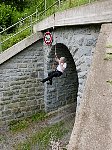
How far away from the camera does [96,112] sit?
12.2 feet

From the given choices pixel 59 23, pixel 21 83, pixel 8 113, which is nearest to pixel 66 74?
pixel 21 83

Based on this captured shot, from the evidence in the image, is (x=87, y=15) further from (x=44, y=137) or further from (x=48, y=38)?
(x=44, y=137)

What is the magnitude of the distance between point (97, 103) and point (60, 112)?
8.18 m

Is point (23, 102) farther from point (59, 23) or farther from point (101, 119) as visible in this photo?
point (101, 119)

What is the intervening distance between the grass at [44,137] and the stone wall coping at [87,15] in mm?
3491

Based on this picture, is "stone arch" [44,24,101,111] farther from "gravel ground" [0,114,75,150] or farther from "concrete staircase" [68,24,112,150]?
"gravel ground" [0,114,75,150]

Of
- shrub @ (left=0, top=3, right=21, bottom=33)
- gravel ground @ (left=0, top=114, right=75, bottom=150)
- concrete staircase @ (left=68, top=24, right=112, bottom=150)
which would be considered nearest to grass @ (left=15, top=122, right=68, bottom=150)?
gravel ground @ (left=0, top=114, right=75, bottom=150)

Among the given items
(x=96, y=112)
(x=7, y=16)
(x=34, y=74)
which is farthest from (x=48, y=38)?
(x=96, y=112)

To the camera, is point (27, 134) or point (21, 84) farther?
point (21, 84)

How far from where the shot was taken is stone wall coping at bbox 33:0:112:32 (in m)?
6.00

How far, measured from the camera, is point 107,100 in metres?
3.82

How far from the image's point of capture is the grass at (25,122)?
36.4 ft

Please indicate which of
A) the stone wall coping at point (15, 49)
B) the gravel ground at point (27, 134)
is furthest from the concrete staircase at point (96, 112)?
the stone wall coping at point (15, 49)

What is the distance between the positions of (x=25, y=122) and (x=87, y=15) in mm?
5948
